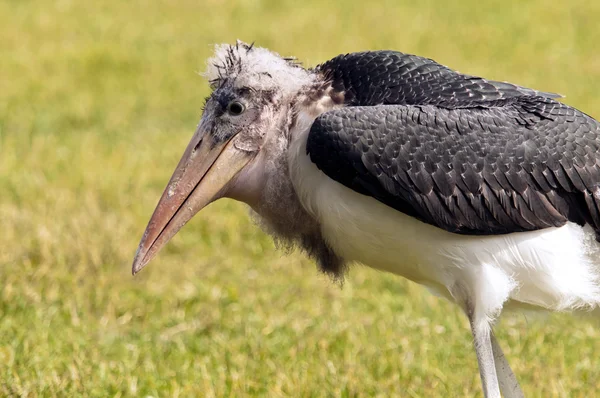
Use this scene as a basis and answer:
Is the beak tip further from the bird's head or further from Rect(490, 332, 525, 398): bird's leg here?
Rect(490, 332, 525, 398): bird's leg

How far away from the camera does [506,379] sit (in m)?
4.83

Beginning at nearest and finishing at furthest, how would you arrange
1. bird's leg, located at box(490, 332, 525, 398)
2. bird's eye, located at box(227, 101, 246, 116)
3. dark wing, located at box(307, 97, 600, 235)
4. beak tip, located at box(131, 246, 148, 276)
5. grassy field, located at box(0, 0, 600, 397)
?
dark wing, located at box(307, 97, 600, 235) → beak tip, located at box(131, 246, 148, 276) → bird's eye, located at box(227, 101, 246, 116) → bird's leg, located at box(490, 332, 525, 398) → grassy field, located at box(0, 0, 600, 397)

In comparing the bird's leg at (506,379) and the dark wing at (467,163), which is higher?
the dark wing at (467,163)

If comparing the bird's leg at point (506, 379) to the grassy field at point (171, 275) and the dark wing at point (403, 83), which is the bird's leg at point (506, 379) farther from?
the dark wing at point (403, 83)

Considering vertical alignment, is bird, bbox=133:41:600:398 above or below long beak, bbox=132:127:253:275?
above

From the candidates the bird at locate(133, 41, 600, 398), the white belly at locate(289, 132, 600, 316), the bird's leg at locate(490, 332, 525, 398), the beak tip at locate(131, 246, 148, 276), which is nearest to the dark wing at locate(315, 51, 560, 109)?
the bird at locate(133, 41, 600, 398)

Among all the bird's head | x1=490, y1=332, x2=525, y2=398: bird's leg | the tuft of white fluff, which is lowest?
x1=490, y1=332, x2=525, y2=398: bird's leg

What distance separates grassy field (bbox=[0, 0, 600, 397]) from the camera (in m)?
5.37

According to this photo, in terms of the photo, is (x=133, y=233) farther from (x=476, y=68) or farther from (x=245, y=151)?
(x=476, y=68)

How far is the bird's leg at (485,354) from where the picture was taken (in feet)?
14.4

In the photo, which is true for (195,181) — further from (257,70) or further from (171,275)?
(171,275)

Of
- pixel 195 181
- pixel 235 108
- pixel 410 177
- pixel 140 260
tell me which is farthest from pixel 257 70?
pixel 140 260

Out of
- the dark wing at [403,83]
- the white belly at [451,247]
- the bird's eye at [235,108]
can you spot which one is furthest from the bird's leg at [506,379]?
the bird's eye at [235,108]

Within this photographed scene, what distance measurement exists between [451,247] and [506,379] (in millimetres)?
879
